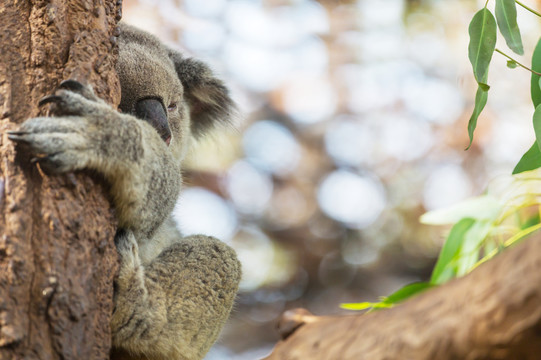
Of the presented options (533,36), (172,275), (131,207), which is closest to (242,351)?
(533,36)

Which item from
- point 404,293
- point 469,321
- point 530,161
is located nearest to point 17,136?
point 469,321

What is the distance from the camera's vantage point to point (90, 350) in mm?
1676

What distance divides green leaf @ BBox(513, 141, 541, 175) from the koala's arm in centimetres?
122

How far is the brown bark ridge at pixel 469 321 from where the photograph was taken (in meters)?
1.02

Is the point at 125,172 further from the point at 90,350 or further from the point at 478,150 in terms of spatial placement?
the point at 478,150

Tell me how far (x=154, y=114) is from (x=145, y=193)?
0.66 metres

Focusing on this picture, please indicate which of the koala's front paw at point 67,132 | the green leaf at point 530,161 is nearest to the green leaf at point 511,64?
the green leaf at point 530,161

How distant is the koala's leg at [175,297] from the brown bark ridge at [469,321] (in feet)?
3.30

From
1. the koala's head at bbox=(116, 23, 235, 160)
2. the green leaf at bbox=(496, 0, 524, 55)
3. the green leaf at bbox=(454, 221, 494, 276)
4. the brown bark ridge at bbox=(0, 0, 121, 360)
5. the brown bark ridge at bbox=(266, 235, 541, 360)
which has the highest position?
the koala's head at bbox=(116, 23, 235, 160)

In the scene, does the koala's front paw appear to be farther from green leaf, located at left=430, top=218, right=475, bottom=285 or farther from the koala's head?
green leaf, located at left=430, top=218, right=475, bottom=285

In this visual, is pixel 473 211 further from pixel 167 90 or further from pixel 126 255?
pixel 126 255

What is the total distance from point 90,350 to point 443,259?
1846mm

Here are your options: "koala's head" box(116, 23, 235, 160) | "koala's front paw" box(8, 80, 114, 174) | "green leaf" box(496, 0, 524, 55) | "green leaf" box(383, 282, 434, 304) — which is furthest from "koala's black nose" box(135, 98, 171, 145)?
"green leaf" box(496, 0, 524, 55)

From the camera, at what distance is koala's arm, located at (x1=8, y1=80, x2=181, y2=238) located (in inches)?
67.1
